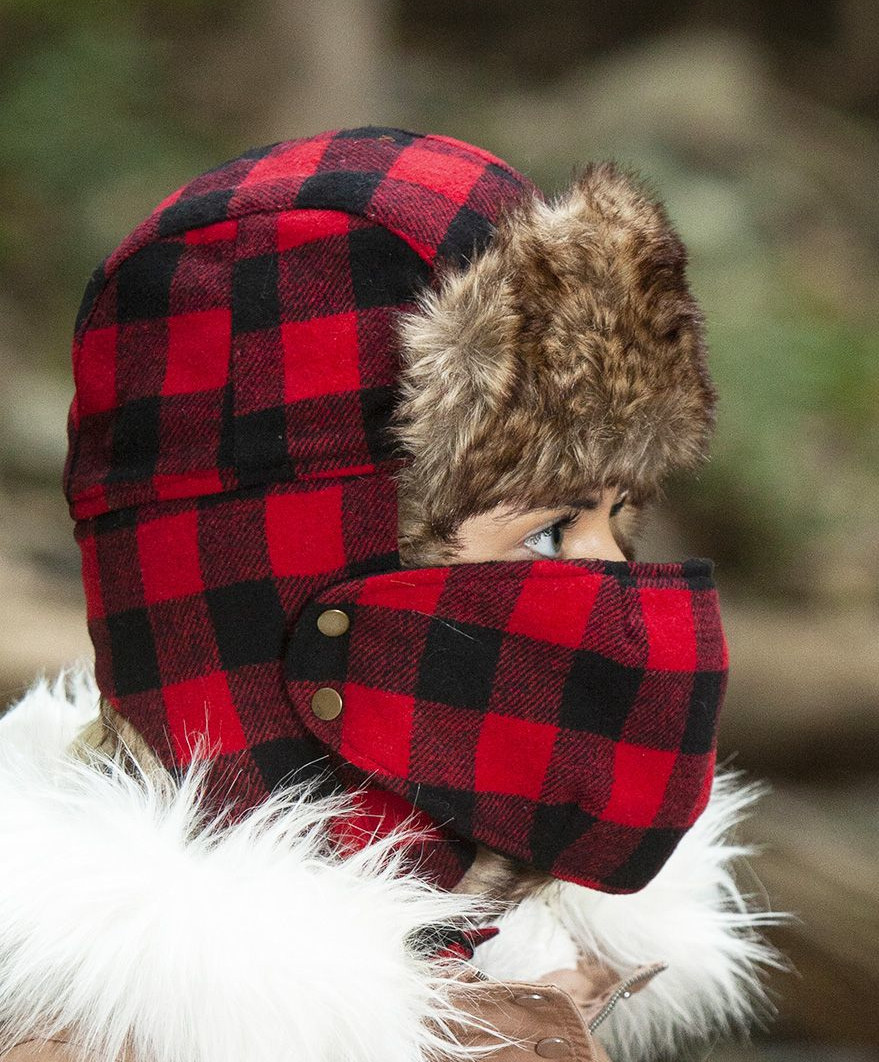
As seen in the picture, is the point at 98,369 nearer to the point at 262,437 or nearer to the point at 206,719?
the point at 262,437

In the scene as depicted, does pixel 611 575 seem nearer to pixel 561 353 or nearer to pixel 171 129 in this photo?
pixel 561 353

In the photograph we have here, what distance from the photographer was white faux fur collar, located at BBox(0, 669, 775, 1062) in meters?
0.86

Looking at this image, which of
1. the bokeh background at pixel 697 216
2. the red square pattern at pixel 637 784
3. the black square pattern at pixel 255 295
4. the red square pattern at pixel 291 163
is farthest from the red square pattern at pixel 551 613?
the bokeh background at pixel 697 216

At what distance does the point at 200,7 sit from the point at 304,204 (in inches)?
135

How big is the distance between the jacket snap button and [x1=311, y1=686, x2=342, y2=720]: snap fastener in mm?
361

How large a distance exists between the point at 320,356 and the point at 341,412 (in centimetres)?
5

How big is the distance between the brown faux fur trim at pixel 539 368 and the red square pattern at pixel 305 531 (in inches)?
2.5

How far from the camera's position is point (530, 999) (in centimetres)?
104

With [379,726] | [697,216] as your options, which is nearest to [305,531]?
[379,726]

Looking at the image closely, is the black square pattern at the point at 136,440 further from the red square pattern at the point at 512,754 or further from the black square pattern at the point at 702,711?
the black square pattern at the point at 702,711

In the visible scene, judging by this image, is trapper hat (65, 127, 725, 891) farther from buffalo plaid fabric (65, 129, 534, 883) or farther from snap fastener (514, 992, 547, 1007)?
snap fastener (514, 992, 547, 1007)

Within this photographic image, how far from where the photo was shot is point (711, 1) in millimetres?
4285

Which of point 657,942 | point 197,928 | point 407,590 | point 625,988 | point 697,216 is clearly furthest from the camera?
point 697,216

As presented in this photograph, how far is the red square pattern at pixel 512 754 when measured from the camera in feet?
3.25
